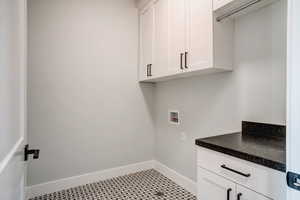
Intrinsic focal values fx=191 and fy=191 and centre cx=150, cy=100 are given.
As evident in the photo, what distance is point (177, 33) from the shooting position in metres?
2.08

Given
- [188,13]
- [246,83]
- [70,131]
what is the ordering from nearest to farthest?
[246,83], [188,13], [70,131]

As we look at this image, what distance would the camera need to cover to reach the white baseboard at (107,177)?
2.28 metres

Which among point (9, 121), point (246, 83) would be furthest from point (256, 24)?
point (9, 121)

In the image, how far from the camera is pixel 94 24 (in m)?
2.56

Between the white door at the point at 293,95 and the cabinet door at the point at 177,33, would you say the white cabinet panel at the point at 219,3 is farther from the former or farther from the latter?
the white door at the point at 293,95

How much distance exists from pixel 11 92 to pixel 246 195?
131 cm

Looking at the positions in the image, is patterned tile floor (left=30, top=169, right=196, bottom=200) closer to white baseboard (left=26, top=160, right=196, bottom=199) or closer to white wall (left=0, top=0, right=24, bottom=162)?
white baseboard (left=26, top=160, right=196, bottom=199)

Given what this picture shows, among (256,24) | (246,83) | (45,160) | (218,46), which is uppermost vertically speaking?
(256,24)

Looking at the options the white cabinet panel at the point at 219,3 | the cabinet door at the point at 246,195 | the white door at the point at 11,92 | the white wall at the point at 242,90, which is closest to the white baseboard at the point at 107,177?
the white wall at the point at 242,90

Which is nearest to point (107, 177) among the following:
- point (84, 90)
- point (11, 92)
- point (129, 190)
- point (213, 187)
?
point (129, 190)

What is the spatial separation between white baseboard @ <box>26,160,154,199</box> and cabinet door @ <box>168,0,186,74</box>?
1.60 meters

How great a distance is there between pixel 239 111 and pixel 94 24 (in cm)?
209

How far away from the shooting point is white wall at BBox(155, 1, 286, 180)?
1505 millimetres

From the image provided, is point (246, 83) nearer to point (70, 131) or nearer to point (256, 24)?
point (256, 24)
